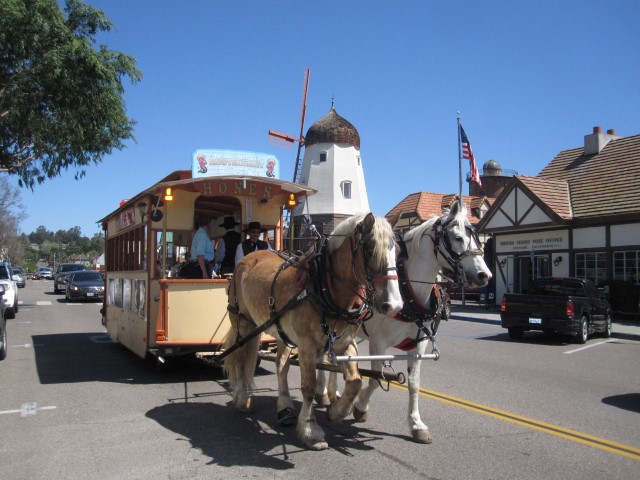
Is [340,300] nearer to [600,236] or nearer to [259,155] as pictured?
[259,155]

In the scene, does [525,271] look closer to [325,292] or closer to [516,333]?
[516,333]

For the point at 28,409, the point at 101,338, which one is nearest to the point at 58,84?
the point at 101,338

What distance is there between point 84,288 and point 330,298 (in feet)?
79.4

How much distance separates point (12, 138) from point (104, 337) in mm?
10044

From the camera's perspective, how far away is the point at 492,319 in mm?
20156

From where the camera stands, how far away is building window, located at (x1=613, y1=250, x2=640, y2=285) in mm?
20172

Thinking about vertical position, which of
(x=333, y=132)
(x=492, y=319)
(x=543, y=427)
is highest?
(x=333, y=132)

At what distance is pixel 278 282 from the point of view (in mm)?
5594

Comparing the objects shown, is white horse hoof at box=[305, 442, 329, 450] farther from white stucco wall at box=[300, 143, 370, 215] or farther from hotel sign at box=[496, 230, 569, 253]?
white stucco wall at box=[300, 143, 370, 215]

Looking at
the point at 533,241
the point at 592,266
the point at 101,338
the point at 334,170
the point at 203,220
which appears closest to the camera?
the point at 203,220

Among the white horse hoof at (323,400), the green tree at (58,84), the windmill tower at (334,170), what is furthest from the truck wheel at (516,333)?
the windmill tower at (334,170)

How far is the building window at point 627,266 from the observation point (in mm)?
20172

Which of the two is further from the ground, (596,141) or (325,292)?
(596,141)

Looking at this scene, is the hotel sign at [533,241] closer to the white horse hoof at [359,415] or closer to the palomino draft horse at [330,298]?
the white horse hoof at [359,415]
